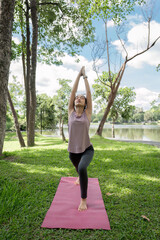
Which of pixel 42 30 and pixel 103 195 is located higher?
pixel 42 30

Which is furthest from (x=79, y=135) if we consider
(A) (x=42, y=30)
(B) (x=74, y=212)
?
(A) (x=42, y=30)

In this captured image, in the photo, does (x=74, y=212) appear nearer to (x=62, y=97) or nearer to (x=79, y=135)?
(x=79, y=135)

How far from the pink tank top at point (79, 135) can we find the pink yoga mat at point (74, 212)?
903 mm

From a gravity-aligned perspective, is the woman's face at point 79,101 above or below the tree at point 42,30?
below

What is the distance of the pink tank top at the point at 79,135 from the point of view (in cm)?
279

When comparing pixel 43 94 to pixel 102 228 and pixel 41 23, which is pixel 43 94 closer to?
pixel 41 23

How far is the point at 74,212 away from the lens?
8.34ft

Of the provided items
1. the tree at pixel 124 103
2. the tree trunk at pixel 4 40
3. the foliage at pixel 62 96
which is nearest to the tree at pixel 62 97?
the foliage at pixel 62 96

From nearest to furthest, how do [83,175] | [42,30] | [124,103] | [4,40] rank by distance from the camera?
[83,175] → [4,40] → [42,30] → [124,103]

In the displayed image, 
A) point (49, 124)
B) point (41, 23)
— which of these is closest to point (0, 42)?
point (41, 23)

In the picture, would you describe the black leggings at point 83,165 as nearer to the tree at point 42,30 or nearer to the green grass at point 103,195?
the green grass at point 103,195

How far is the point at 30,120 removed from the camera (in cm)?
937

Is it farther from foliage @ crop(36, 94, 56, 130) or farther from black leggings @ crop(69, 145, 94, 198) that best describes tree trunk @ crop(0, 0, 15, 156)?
foliage @ crop(36, 94, 56, 130)

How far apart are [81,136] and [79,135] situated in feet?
0.13
